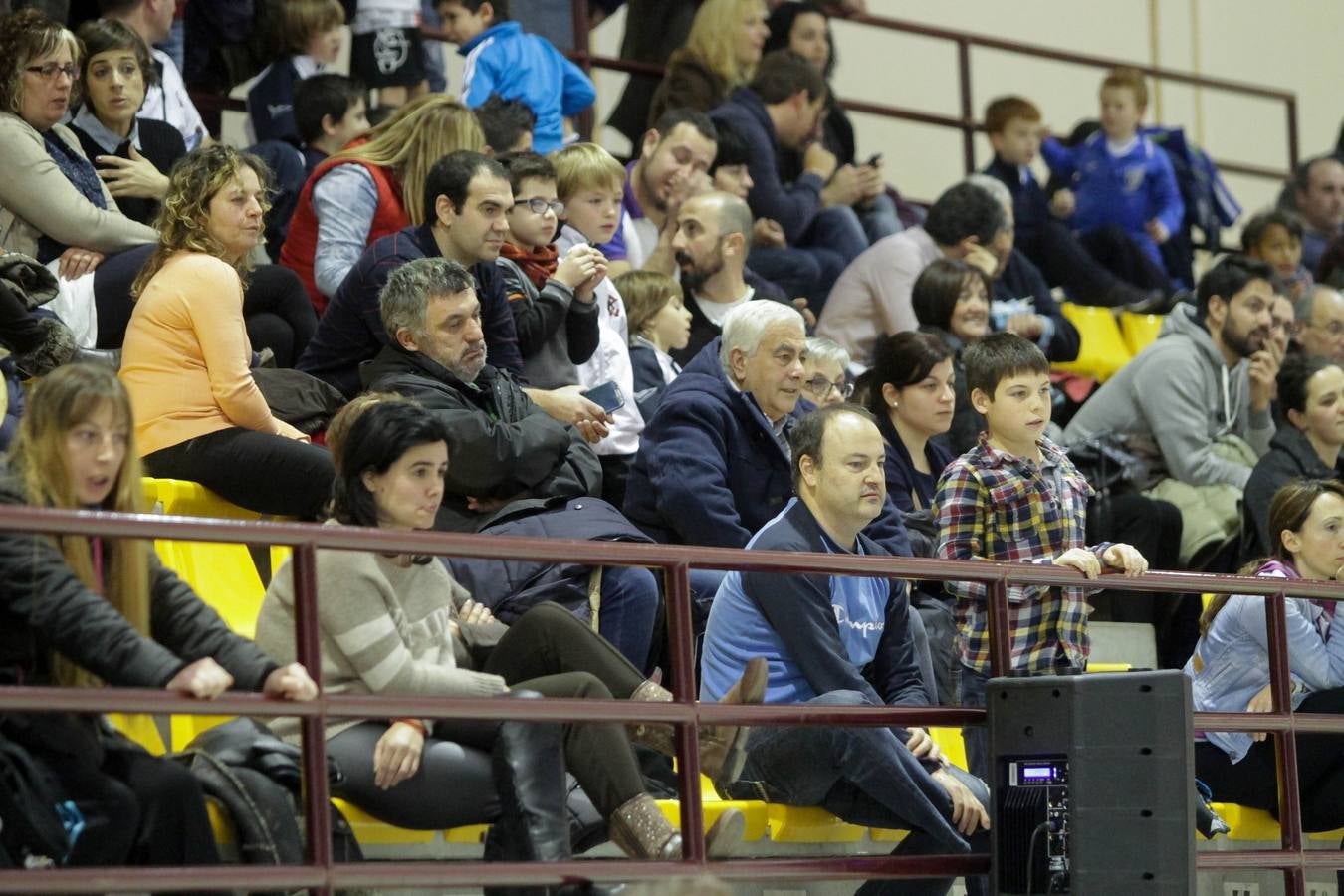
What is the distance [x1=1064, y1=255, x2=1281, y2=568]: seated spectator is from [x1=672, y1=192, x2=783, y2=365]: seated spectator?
1.39 metres

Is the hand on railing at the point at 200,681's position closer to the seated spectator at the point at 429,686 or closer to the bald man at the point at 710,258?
the seated spectator at the point at 429,686

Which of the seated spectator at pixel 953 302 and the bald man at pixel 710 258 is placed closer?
the bald man at pixel 710 258

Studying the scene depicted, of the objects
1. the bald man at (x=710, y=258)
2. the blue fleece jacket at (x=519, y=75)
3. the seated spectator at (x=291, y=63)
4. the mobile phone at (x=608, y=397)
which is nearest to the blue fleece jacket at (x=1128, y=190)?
the blue fleece jacket at (x=519, y=75)

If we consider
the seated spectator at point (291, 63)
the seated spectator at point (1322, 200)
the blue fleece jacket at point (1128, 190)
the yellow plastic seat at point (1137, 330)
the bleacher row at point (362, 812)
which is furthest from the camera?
the seated spectator at point (1322, 200)

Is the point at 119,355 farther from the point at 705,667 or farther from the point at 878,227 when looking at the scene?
the point at 878,227

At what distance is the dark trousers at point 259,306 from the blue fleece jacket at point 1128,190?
5.48 m

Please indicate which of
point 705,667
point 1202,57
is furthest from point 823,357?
point 1202,57

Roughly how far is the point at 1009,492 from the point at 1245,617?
0.74 meters

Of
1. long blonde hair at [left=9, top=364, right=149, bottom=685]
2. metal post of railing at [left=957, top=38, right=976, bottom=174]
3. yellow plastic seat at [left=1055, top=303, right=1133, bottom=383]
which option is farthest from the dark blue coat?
metal post of railing at [left=957, top=38, right=976, bottom=174]

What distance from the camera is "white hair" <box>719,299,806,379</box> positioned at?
6129mm

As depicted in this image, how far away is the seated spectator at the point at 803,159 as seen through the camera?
8914mm

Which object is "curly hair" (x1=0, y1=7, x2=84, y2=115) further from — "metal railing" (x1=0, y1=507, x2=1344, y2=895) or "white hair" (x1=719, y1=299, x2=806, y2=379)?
"metal railing" (x1=0, y1=507, x2=1344, y2=895)

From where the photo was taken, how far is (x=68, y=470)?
151 inches

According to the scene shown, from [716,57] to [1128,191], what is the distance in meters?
2.50
